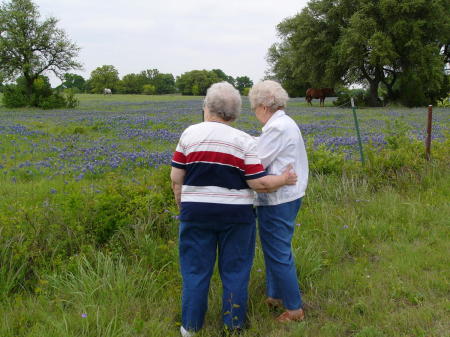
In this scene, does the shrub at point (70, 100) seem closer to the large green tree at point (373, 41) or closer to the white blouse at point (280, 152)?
the large green tree at point (373, 41)

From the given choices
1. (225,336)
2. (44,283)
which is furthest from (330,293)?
(44,283)

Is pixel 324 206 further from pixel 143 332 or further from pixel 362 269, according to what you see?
pixel 143 332

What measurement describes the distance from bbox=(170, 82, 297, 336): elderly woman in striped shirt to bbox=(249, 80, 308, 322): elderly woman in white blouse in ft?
0.52

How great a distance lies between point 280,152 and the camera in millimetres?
3193

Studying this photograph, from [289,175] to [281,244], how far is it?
57 centimetres

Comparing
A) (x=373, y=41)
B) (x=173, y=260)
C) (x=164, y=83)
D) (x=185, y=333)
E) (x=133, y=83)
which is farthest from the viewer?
(x=164, y=83)

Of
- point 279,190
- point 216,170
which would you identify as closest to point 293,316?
point 279,190

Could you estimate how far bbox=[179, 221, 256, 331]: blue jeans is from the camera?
3.05 metres

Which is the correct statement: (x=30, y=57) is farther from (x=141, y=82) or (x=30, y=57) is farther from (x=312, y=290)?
(x=141, y=82)

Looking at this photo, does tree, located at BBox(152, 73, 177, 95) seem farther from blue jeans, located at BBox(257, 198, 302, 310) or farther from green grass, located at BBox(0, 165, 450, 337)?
blue jeans, located at BBox(257, 198, 302, 310)

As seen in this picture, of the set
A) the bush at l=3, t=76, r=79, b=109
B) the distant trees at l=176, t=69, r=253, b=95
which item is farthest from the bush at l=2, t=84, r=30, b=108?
the distant trees at l=176, t=69, r=253, b=95

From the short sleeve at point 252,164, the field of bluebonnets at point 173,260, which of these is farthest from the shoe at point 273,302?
the short sleeve at point 252,164

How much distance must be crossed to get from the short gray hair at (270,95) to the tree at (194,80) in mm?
97882

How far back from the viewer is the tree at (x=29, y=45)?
3381 centimetres
